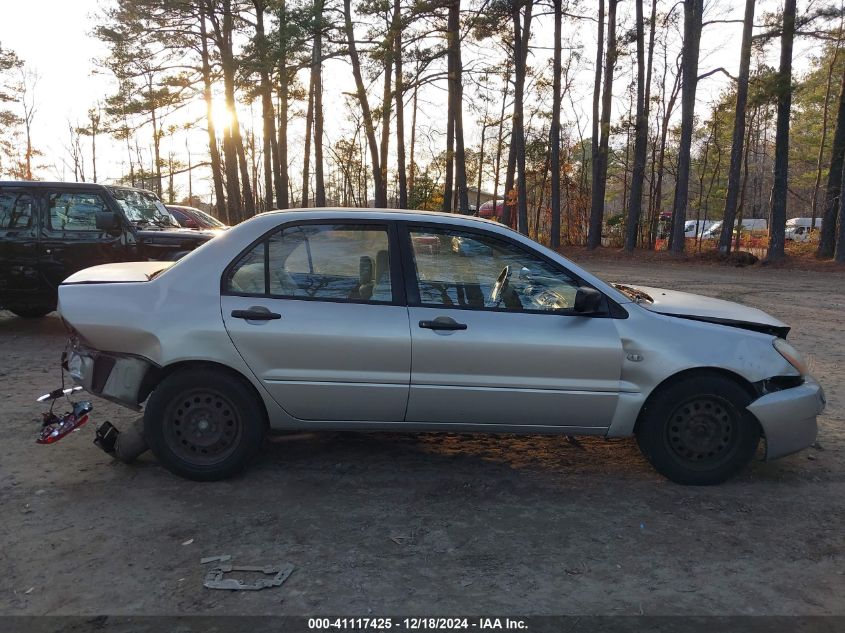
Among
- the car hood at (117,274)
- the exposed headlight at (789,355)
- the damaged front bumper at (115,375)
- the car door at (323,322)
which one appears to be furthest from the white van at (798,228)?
the damaged front bumper at (115,375)

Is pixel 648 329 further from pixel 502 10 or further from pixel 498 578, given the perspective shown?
pixel 502 10

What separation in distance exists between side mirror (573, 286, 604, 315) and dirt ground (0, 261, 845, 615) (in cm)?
117

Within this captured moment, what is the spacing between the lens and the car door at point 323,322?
13.2ft

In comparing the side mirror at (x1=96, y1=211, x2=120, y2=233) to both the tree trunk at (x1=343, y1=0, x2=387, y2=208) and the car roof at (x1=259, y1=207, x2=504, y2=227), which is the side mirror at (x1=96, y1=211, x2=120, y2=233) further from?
the tree trunk at (x1=343, y1=0, x2=387, y2=208)

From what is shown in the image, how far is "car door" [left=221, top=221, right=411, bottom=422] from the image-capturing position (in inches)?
158

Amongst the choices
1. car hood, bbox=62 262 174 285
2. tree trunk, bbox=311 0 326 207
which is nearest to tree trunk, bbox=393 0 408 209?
tree trunk, bbox=311 0 326 207

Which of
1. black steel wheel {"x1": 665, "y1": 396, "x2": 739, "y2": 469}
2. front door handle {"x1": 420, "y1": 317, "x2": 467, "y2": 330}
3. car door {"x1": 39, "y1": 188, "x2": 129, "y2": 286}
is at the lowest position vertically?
black steel wheel {"x1": 665, "y1": 396, "x2": 739, "y2": 469}

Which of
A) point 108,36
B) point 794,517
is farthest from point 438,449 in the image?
point 108,36

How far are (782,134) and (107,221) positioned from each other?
20.7m

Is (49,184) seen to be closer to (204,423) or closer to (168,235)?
(168,235)

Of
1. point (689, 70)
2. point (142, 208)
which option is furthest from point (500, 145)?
point (142, 208)

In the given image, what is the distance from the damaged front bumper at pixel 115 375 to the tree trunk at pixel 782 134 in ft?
70.7

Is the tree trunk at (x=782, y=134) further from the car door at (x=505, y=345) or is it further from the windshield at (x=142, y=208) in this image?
the car door at (x=505, y=345)

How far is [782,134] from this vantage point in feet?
68.9
